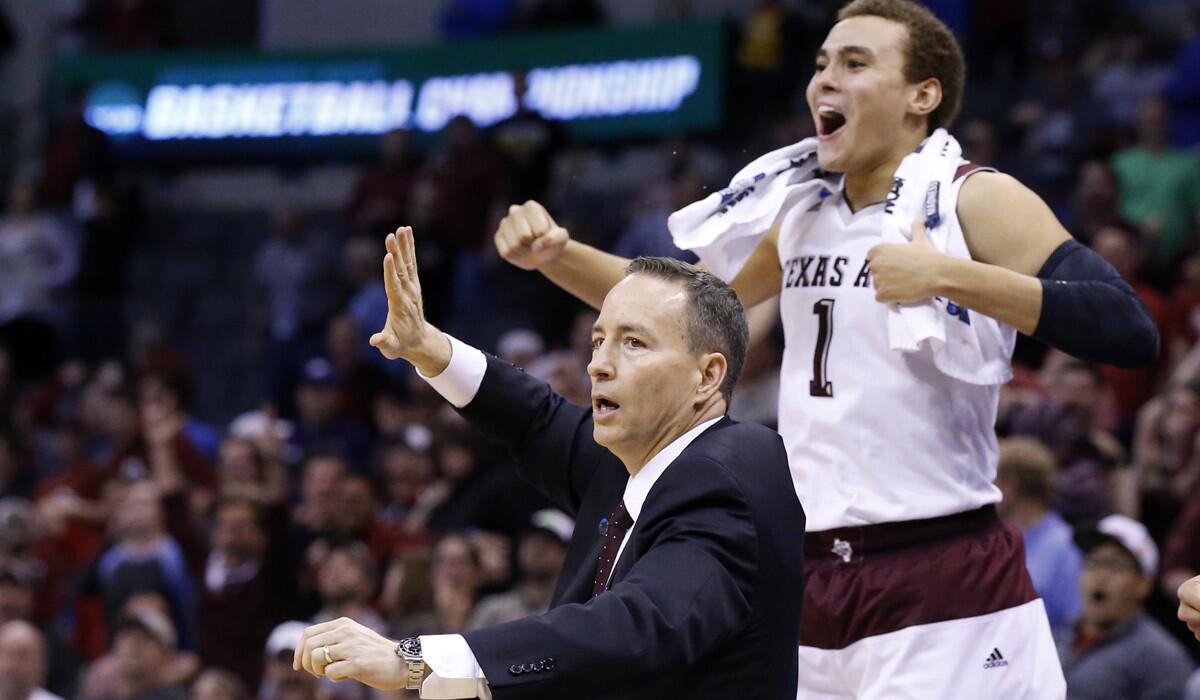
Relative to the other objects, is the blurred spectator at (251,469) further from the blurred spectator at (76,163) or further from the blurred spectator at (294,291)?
the blurred spectator at (76,163)

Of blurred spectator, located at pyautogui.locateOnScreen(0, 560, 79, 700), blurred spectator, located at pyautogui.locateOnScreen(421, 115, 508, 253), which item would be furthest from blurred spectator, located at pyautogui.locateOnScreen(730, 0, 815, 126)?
blurred spectator, located at pyautogui.locateOnScreen(0, 560, 79, 700)

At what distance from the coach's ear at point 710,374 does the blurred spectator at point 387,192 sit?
1011 centimetres

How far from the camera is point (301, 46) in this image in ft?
58.8

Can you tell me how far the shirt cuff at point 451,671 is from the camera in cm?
289

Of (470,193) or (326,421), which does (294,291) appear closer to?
(470,193)

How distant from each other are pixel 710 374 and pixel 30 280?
479 inches

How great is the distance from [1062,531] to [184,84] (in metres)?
12.1

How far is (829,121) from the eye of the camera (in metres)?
4.28

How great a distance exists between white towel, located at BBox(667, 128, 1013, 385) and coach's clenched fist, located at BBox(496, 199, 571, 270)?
342 millimetres

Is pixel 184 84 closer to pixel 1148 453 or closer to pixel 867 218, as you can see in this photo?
pixel 1148 453

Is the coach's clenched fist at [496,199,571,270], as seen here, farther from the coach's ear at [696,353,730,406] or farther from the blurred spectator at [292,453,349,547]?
the blurred spectator at [292,453,349,547]

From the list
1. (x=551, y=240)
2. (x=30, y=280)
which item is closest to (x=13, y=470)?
(x=30, y=280)

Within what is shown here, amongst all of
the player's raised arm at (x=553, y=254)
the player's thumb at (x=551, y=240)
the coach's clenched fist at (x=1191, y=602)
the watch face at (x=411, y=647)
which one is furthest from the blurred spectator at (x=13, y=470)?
the coach's clenched fist at (x=1191, y=602)

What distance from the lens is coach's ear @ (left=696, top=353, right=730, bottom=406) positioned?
3.47m
